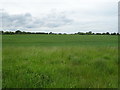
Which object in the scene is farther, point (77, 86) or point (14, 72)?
point (14, 72)

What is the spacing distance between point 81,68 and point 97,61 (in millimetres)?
1306

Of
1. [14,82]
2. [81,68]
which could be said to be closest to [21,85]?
[14,82]

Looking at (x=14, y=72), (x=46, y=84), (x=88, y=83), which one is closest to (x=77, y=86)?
(x=88, y=83)

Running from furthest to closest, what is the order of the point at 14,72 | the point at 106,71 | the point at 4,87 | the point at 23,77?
the point at 106,71, the point at 14,72, the point at 23,77, the point at 4,87

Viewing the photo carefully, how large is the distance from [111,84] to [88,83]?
2.10 feet

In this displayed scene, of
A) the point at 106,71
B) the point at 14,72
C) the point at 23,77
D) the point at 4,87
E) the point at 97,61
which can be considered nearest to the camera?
the point at 4,87

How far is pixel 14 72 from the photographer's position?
5.90 m

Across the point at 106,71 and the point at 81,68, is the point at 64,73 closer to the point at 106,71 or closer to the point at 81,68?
the point at 81,68

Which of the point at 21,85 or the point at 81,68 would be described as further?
the point at 81,68

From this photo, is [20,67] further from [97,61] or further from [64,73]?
[97,61]

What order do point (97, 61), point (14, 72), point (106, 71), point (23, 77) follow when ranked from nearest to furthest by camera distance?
point (23, 77) < point (14, 72) < point (106, 71) < point (97, 61)

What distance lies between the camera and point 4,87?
4.75m

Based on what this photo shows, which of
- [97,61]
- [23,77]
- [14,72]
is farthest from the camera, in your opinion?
[97,61]

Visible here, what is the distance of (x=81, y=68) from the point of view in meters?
6.48
